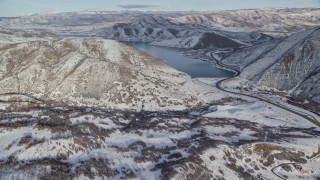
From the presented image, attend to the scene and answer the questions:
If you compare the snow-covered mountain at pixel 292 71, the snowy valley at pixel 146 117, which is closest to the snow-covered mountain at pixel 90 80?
the snowy valley at pixel 146 117

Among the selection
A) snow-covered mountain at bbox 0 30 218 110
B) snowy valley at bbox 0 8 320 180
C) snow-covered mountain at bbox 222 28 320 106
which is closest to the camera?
snowy valley at bbox 0 8 320 180

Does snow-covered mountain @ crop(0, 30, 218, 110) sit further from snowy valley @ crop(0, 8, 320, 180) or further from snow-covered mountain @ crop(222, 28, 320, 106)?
snow-covered mountain @ crop(222, 28, 320, 106)

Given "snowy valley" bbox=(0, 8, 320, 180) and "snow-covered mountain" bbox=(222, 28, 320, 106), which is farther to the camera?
"snow-covered mountain" bbox=(222, 28, 320, 106)

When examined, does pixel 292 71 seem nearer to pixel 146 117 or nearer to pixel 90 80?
pixel 146 117

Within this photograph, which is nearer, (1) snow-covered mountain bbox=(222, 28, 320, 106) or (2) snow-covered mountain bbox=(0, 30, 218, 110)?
(2) snow-covered mountain bbox=(0, 30, 218, 110)

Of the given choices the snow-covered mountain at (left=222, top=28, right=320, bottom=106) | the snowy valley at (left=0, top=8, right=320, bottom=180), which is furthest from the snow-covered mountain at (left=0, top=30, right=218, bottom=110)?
the snow-covered mountain at (left=222, top=28, right=320, bottom=106)

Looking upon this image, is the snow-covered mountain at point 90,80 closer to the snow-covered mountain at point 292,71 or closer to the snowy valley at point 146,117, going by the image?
the snowy valley at point 146,117

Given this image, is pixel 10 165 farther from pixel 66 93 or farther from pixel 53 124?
pixel 66 93

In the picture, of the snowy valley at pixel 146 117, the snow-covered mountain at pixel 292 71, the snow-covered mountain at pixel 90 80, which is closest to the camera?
the snowy valley at pixel 146 117

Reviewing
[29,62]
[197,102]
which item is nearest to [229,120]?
[197,102]

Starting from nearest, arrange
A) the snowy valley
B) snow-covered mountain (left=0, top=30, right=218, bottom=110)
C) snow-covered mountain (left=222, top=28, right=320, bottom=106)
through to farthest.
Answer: the snowy valley, snow-covered mountain (left=0, top=30, right=218, bottom=110), snow-covered mountain (left=222, top=28, right=320, bottom=106)

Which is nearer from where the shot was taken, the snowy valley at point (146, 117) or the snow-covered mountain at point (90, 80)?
→ the snowy valley at point (146, 117)

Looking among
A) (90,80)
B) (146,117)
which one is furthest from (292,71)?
(90,80)
